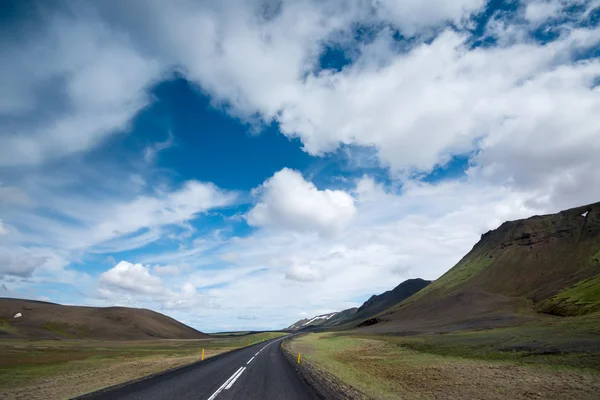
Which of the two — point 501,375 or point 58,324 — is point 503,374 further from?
point 58,324

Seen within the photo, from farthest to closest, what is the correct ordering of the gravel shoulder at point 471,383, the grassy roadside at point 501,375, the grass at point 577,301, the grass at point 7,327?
the grass at point 7,327 < the grass at point 577,301 < the grassy roadside at point 501,375 < the gravel shoulder at point 471,383

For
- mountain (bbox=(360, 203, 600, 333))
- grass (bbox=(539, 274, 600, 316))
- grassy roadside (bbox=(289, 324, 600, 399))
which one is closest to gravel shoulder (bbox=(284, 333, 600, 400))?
grassy roadside (bbox=(289, 324, 600, 399))

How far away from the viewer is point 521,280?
475ft

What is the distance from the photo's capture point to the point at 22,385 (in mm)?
23172

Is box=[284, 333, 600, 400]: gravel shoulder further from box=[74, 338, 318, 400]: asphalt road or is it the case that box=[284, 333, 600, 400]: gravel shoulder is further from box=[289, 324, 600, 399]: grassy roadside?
box=[74, 338, 318, 400]: asphalt road

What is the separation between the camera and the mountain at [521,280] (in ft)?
323

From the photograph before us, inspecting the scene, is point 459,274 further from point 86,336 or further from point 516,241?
point 86,336

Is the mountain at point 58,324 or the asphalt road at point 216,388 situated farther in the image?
the mountain at point 58,324

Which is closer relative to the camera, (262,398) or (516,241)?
(262,398)

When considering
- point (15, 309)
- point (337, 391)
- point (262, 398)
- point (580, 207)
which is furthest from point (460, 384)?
point (15, 309)

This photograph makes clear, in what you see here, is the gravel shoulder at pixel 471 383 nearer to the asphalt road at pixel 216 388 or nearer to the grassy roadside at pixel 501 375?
the grassy roadside at pixel 501 375

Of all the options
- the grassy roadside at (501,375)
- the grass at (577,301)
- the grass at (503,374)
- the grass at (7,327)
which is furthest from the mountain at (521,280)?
the grass at (7,327)

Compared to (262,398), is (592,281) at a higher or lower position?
higher

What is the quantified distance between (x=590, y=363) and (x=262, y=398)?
24883mm
